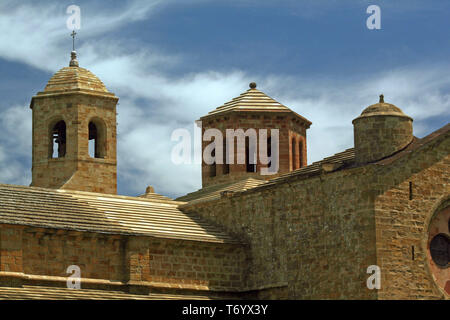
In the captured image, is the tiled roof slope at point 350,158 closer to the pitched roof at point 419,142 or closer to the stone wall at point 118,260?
the pitched roof at point 419,142

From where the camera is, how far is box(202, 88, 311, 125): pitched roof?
37.8 metres

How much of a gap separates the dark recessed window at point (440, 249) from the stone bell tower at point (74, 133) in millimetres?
13741

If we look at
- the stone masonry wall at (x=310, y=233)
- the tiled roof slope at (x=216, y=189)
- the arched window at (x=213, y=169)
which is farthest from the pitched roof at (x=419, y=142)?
the arched window at (x=213, y=169)

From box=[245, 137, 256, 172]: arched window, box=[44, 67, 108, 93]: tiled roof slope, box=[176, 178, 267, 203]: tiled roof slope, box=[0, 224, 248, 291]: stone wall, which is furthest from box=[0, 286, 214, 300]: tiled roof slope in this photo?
box=[44, 67, 108, 93]: tiled roof slope

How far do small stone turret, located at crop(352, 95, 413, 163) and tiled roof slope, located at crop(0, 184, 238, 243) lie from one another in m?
5.35

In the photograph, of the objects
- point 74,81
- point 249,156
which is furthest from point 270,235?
point 74,81

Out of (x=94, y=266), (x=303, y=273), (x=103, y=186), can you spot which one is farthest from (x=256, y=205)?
(x=103, y=186)

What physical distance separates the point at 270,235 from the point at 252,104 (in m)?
8.04

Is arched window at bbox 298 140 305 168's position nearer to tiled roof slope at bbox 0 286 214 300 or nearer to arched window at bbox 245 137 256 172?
arched window at bbox 245 137 256 172

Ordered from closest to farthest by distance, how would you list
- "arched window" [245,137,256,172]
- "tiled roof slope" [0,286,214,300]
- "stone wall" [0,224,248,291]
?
"tiled roof slope" [0,286,214,300] → "stone wall" [0,224,248,291] → "arched window" [245,137,256,172]

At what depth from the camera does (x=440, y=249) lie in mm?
29109
